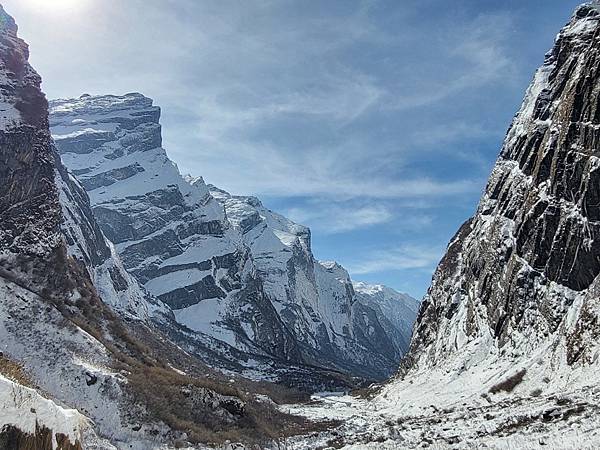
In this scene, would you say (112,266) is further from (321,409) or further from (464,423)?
(464,423)

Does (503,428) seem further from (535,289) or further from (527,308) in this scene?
(535,289)

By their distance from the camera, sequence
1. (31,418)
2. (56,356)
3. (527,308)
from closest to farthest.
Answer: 1. (31,418)
2. (56,356)
3. (527,308)

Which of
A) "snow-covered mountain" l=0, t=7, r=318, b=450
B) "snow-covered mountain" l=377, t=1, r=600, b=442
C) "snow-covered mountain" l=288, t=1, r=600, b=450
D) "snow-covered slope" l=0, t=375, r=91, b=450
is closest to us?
"snow-covered slope" l=0, t=375, r=91, b=450

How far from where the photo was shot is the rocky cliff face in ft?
197

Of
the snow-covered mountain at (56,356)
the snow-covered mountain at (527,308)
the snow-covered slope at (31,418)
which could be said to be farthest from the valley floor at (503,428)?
the snow-covered slope at (31,418)

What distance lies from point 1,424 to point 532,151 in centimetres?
8293

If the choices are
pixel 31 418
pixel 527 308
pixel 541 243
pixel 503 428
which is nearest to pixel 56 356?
pixel 503 428

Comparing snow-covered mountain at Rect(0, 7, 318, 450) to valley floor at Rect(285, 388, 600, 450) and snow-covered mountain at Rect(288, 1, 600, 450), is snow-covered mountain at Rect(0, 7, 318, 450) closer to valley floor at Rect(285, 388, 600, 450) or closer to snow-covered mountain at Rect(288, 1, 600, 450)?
valley floor at Rect(285, 388, 600, 450)

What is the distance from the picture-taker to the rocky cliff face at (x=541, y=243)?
59.9 meters

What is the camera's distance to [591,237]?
60312mm

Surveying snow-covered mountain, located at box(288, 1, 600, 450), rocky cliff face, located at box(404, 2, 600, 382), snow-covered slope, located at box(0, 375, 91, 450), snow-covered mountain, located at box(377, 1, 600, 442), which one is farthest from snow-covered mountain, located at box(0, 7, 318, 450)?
rocky cliff face, located at box(404, 2, 600, 382)

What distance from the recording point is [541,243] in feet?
229

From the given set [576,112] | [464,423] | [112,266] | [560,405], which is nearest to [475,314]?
[576,112]

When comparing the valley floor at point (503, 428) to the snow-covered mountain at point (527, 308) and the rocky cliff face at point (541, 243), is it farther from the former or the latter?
the rocky cliff face at point (541, 243)
